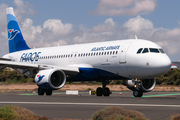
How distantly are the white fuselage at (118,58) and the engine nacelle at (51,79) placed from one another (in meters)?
2.46

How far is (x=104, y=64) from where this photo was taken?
81.5 feet

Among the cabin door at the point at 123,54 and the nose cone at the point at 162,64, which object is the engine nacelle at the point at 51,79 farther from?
the nose cone at the point at 162,64

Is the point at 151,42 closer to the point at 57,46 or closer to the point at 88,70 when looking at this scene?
the point at 88,70

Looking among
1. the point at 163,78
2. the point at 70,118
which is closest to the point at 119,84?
the point at 163,78

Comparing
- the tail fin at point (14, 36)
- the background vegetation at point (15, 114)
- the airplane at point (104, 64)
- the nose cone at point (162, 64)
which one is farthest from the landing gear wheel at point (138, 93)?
the tail fin at point (14, 36)

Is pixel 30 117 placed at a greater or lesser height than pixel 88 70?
lesser

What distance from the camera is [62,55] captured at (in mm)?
29453

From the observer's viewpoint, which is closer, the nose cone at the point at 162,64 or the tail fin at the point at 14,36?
the nose cone at the point at 162,64

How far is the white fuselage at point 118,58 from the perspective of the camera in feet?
73.3

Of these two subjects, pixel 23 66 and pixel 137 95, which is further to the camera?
pixel 23 66

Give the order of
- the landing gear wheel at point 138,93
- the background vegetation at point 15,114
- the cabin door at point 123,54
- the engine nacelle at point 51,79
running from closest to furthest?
the background vegetation at point 15,114, the cabin door at point 123,54, the landing gear wheel at point 138,93, the engine nacelle at point 51,79

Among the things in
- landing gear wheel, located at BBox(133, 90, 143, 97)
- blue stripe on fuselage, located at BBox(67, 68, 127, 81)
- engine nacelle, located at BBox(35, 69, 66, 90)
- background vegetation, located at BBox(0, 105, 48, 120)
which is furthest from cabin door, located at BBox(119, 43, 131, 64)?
background vegetation, located at BBox(0, 105, 48, 120)

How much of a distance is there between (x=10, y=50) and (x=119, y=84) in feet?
105

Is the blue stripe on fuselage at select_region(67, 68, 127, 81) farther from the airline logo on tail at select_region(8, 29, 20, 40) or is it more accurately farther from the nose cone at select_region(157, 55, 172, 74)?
the airline logo on tail at select_region(8, 29, 20, 40)
